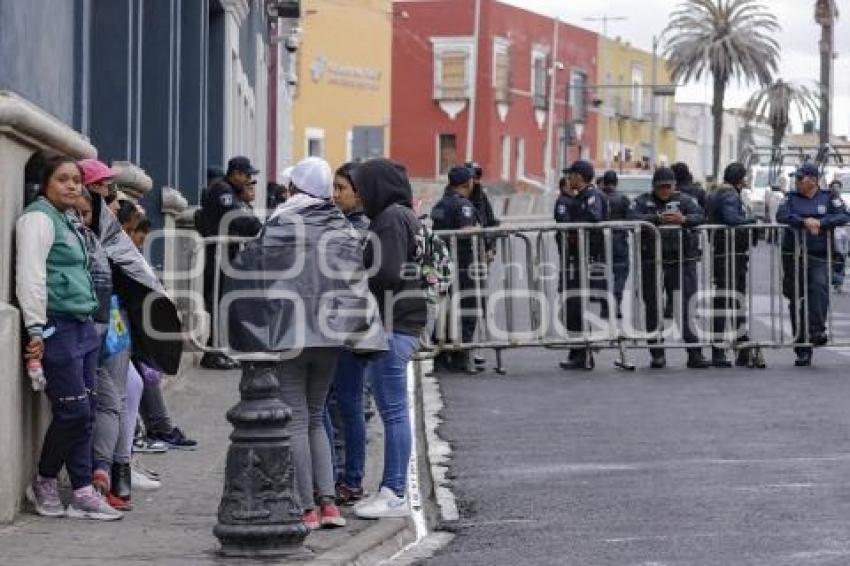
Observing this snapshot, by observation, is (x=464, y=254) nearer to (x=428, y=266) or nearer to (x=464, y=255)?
(x=464, y=255)

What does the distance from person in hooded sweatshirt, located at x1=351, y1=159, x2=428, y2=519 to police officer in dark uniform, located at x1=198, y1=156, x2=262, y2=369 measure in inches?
309

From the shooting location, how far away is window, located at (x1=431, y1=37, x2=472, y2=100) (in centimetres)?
8156

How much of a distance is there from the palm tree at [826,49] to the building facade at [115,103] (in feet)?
105

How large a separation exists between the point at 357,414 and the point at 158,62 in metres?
8.27

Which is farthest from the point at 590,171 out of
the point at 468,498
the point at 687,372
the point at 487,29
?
the point at 487,29

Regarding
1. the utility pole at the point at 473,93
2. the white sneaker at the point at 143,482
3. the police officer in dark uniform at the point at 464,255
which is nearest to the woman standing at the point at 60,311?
the white sneaker at the point at 143,482

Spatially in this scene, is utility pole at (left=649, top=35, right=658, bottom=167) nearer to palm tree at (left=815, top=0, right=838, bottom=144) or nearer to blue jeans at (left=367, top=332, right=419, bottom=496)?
palm tree at (left=815, top=0, right=838, bottom=144)

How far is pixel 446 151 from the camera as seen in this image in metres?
81.4

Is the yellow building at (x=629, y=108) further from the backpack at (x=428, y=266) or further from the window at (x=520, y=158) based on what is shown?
the backpack at (x=428, y=266)

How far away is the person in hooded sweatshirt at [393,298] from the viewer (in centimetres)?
1074

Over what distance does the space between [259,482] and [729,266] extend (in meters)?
11.5

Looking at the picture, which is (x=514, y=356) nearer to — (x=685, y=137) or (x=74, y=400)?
(x=74, y=400)

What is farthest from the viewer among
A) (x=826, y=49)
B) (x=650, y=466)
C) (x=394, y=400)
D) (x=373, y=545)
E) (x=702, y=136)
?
(x=702, y=136)

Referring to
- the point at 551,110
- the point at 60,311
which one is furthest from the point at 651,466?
the point at 551,110
